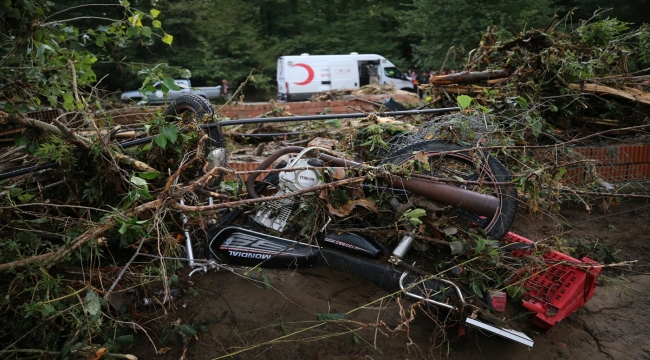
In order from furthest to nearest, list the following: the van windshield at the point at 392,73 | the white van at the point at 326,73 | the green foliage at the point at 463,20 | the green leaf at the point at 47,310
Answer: the van windshield at the point at 392,73, the white van at the point at 326,73, the green foliage at the point at 463,20, the green leaf at the point at 47,310

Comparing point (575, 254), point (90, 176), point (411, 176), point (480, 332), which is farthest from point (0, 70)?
point (575, 254)

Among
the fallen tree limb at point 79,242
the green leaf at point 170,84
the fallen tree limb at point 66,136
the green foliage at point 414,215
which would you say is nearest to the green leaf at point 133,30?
the green leaf at point 170,84

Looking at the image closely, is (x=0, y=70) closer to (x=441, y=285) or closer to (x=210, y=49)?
(x=441, y=285)

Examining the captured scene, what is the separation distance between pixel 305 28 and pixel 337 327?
26702 millimetres

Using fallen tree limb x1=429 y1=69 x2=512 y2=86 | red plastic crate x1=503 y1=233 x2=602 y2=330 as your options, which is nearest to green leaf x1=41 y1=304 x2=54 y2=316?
red plastic crate x1=503 y1=233 x2=602 y2=330

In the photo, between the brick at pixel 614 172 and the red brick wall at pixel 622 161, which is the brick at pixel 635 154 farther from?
the brick at pixel 614 172

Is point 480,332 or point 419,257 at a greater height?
point 419,257

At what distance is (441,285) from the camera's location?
10.6ft

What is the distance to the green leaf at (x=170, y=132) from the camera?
3479 millimetres

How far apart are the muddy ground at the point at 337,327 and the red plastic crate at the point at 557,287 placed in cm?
17

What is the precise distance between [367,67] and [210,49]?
837cm

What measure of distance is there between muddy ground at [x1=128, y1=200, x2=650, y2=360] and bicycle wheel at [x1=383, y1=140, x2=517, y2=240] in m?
0.64

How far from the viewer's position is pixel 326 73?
20.0 meters

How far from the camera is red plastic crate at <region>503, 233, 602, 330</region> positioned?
10.9ft
